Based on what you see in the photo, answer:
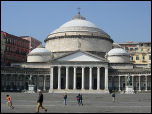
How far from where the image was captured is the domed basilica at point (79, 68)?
81.1 m

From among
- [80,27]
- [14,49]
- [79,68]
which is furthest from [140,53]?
[14,49]

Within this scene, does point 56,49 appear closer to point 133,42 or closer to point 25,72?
point 25,72

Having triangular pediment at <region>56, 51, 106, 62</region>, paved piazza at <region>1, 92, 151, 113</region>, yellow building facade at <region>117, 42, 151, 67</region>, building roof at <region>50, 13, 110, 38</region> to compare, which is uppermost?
building roof at <region>50, 13, 110, 38</region>

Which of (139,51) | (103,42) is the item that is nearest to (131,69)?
(103,42)

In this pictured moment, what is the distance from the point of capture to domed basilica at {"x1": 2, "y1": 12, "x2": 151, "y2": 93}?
266ft

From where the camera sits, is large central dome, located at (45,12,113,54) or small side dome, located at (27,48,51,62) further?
large central dome, located at (45,12,113,54)

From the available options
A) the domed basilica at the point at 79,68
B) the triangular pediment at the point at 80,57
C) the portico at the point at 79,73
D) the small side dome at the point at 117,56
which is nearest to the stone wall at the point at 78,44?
the domed basilica at the point at 79,68

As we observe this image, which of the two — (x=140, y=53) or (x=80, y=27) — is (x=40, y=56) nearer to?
(x=80, y=27)

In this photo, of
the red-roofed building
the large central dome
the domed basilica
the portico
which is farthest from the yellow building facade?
the red-roofed building

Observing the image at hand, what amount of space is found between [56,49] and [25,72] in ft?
53.8

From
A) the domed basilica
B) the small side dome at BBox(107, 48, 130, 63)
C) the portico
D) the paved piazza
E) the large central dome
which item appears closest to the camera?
the paved piazza

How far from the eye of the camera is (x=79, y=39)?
97.0 metres

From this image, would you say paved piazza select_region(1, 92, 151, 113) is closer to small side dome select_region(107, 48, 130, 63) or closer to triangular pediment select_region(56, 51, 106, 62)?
triangular pediment select_region(56, 51, 106, 62)

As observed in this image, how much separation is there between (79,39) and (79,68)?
1422 centimetres
